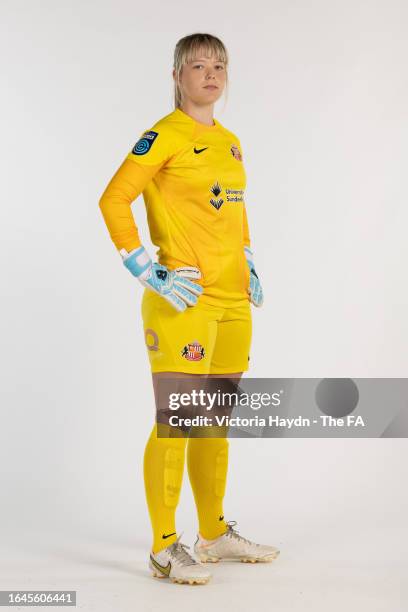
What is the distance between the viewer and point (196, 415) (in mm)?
4160

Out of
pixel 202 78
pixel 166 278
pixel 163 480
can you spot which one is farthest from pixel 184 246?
pixel 163 480

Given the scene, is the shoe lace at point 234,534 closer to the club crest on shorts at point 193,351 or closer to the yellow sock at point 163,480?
the yellow sock at point 163,480

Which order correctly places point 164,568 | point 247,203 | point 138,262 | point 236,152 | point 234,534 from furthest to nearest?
point 247,203
point 234,534
point 236,152
point 164,568
point 138,262

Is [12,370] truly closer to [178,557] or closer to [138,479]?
[138,479]

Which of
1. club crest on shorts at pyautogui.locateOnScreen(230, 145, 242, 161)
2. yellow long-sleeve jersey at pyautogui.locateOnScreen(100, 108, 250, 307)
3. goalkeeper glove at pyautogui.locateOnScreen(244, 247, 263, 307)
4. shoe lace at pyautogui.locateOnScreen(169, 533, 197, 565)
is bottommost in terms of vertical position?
shoe lace at pyautogui.locateOnScreen(169, 533, 197, 565)

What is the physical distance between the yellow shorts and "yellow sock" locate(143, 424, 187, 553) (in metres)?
0.24

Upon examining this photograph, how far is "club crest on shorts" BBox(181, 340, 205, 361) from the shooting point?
4035 millimetres

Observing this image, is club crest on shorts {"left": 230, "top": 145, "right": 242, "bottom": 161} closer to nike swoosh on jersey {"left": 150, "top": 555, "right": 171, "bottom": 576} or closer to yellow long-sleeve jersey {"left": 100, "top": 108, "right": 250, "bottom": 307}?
yellow long-sleeve jersey {"left": 100, "top": 108, "right": 250, "bottom": 307}

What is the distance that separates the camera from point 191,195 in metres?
Result: 4.07

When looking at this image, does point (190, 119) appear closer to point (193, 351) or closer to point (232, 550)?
point (193, 351)

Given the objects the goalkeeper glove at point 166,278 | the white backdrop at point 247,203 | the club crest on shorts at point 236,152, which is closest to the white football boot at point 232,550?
the goalkeeper glove at point 166,278

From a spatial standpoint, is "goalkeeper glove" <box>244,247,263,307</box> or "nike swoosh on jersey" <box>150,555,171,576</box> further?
"goalkeeper glove" <box>244,247,263,307</box>

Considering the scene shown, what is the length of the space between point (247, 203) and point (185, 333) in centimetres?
183

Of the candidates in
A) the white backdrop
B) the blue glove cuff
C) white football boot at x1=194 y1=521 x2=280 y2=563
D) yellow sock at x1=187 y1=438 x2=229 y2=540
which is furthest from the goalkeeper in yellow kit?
the white backdrop
